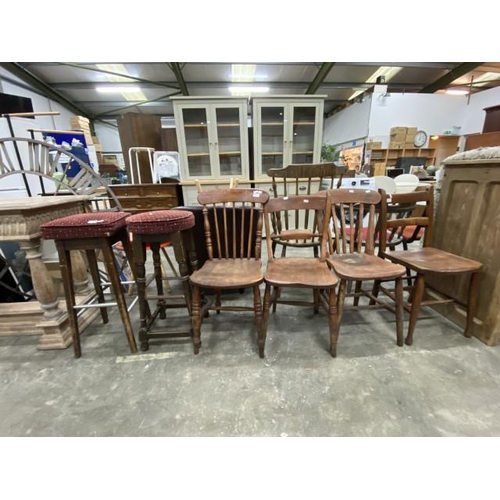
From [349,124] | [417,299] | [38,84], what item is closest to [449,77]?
[349,124]

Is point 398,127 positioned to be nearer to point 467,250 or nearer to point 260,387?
point 467,250

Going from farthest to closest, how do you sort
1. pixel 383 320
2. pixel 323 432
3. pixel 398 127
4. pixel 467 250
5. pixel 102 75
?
pixel 398 127, pixel 102 75, pixel 383 320, pixel 467 250, pixel 323 432

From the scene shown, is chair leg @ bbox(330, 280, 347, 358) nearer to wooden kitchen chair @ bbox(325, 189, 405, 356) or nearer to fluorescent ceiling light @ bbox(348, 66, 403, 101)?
wooden kitchen chair @ bbox(325, 189, 405, 356)

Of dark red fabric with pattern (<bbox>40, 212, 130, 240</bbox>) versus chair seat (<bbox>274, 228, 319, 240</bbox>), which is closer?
dark red fabric with pattern (<bbox>40, 212, 130, 240</bbox>)

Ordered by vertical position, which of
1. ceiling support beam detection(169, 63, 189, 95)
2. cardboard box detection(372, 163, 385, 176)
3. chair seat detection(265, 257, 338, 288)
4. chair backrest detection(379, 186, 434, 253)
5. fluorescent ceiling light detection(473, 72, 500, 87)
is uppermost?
fluorescent ceiling light detection(473, 72, 500, 87)

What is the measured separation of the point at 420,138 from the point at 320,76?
3.50 metres

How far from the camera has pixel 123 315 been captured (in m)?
1.41

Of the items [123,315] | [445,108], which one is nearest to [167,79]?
[123,315]

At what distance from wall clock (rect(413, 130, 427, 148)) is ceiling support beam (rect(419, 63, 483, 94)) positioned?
114cm

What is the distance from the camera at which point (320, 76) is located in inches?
208

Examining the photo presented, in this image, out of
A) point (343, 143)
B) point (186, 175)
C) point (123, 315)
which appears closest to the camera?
point (123, 315)

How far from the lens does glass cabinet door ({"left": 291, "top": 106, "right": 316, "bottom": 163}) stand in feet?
12.0

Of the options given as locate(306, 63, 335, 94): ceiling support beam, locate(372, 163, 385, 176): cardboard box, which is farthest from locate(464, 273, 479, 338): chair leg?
locate(372, 163, 385, 176): cardboard box
